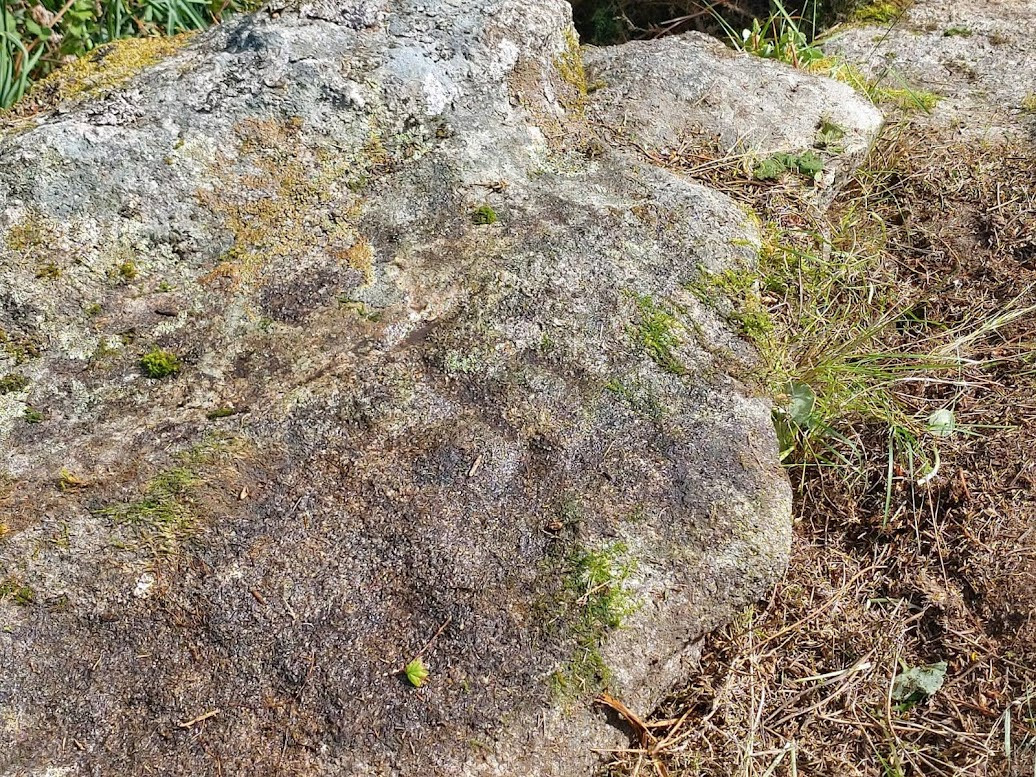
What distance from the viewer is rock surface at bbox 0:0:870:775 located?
163 centimetres

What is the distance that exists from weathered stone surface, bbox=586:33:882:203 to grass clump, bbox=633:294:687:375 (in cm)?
101

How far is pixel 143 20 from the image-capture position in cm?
354

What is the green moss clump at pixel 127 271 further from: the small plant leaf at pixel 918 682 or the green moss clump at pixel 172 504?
the small plant leaf at pixel 918 682

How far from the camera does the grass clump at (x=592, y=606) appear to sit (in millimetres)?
1726

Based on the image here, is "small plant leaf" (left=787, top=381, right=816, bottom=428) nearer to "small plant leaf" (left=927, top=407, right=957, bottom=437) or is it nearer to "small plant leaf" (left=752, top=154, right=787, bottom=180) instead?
"small plant leaf" (left=927, top=407, right=957, bottom=437)

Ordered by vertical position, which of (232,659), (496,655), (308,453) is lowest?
(496,655)

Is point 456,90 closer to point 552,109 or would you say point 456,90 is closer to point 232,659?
point 552,109

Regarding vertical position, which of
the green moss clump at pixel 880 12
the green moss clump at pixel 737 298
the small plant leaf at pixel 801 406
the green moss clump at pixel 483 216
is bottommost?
the small plant leaf at pixel 801 406

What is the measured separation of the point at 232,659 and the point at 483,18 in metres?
→ 2.19

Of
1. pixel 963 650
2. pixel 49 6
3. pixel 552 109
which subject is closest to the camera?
pixel 963 650

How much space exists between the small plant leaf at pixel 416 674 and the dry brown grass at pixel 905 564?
0.50m

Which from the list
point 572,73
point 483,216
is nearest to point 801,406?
point 483,216

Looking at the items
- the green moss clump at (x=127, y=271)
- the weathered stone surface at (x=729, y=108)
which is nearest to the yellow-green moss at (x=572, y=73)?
the weathered stone surface at (x=729, y=108)

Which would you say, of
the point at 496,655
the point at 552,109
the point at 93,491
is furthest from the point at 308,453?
the point at 552,109
